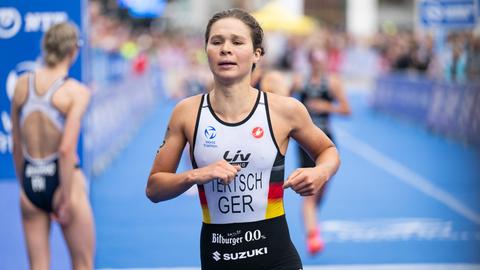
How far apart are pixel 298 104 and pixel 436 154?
48.4 ft

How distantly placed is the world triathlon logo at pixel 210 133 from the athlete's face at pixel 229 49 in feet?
0.75

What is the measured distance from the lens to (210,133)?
14.4 ft

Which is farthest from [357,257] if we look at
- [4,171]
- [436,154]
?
[436,154]

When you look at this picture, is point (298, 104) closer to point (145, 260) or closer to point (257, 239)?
point (257, 239)

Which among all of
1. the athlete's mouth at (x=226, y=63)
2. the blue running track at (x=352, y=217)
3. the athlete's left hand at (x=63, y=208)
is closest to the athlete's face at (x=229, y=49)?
the athlete's mouth at (x=226, y=63)

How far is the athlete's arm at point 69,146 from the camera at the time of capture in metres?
6.12

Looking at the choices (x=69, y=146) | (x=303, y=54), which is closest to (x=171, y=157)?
(x=69, y=146)

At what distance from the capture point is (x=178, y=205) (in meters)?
13.0

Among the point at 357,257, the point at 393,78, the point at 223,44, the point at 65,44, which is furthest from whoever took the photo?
the point at 393,78

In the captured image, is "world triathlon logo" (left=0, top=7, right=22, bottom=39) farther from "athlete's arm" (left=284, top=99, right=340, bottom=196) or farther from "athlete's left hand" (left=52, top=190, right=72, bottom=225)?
"athlete's arm" (left=284, top=99, right=340, bottom=196)

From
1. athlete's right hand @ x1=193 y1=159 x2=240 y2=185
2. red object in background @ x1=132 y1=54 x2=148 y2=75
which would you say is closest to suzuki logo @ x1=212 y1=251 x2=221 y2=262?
athlete's right hand @ x1=193 y1=159 x2=240 y2=185

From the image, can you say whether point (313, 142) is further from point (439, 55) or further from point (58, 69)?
point (439, 55)

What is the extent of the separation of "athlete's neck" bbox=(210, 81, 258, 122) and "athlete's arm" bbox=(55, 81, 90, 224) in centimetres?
192

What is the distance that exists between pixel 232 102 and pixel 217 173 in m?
0.51
